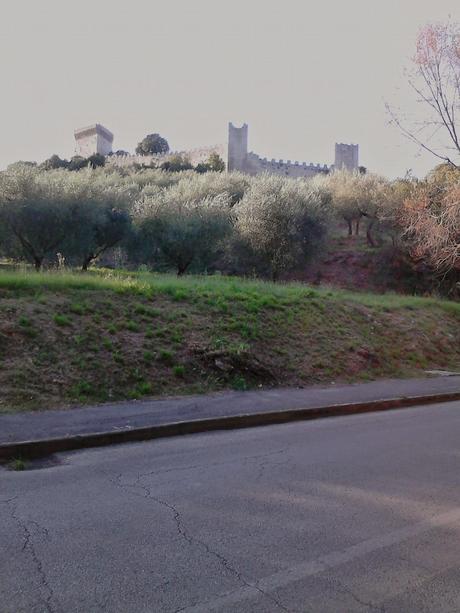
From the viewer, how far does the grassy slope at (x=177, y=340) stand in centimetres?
1002

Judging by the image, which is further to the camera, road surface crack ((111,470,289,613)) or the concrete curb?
the concrete curb

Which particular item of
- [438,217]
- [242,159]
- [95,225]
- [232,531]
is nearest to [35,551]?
[232,531]

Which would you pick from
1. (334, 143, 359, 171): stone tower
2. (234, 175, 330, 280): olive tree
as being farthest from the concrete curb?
(334, 143, 359, 171): stone tower

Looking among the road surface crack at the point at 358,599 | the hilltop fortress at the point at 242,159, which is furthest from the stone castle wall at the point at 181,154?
the road surface crack at the point at 358,599

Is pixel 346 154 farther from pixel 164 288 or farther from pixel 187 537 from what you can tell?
pixel 187 537

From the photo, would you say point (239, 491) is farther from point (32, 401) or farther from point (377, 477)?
point (32, 401)

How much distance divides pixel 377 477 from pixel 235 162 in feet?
312

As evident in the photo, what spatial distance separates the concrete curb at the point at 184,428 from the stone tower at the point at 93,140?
112543mm

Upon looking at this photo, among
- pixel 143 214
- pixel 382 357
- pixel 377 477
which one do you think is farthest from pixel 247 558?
pixel 143 214

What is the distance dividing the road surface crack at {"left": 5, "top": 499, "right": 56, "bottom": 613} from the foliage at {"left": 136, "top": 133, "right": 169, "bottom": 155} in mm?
110038

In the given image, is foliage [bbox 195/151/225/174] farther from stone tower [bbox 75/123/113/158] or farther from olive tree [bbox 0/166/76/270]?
olive tree [bbox 0/166/76/270]

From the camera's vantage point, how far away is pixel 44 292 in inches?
500

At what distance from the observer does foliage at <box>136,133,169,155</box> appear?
11144 cm

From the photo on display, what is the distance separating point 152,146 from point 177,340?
104897 millimetres
